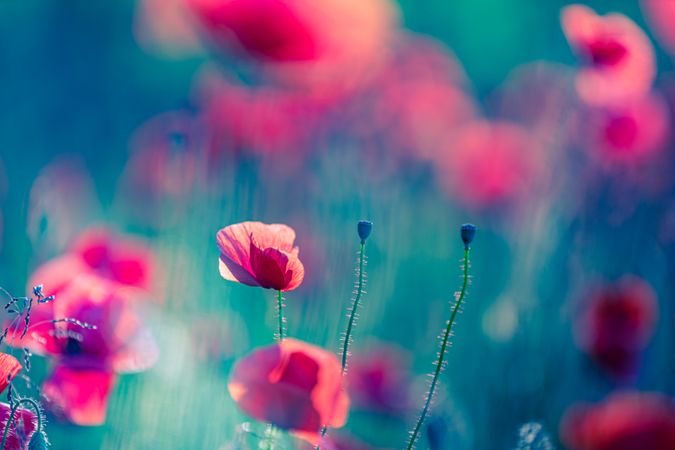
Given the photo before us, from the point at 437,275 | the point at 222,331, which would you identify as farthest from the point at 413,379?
the point at 222,331

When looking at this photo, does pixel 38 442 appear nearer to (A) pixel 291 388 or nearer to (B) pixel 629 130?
(A) pixel 291 388

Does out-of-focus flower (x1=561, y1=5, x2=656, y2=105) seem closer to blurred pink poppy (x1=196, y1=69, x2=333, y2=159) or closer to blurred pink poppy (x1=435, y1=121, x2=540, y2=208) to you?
blurred pink poppy (x1=435, y1=121, x2=540, y2=208)

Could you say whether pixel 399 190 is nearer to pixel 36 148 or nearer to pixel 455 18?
pixel 455 18

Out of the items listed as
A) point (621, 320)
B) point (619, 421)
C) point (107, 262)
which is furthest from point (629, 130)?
point (107, 262)

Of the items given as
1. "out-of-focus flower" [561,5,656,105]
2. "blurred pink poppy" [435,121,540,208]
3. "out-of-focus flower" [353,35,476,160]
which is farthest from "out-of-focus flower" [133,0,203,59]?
"out-of-focus flower" [561,5,656,105]

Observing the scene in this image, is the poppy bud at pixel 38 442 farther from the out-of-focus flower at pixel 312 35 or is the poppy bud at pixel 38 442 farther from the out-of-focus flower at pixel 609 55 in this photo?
the out-of-focus flower at pixel 609 55
